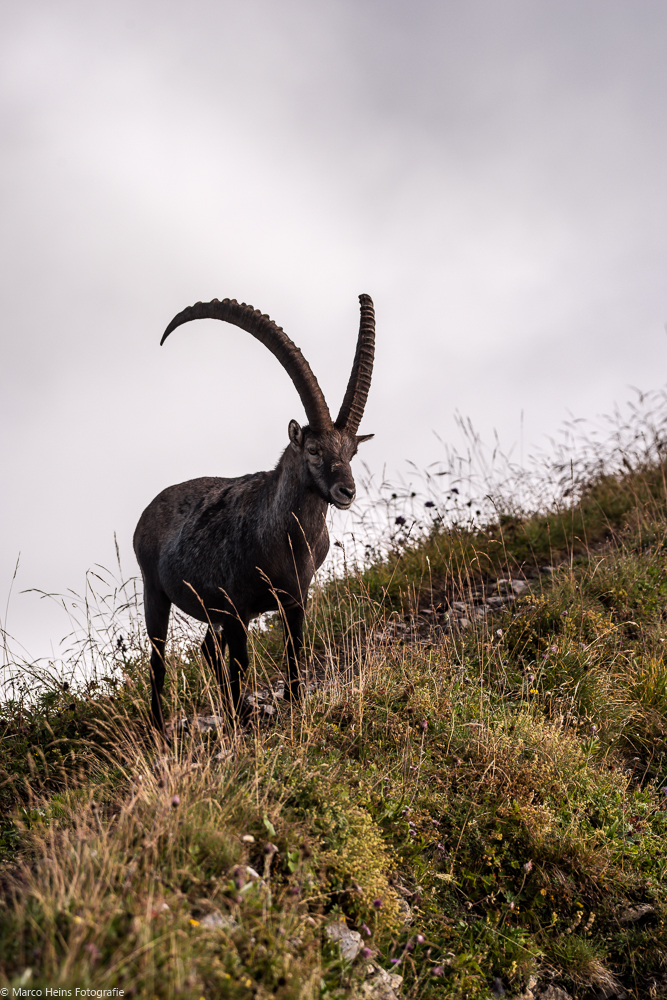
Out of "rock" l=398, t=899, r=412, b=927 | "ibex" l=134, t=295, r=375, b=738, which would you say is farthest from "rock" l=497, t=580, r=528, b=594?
"rock" l=398, t=899, r=412, b=927

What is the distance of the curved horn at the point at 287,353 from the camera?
557 cm

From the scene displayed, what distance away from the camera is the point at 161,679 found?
6.56m

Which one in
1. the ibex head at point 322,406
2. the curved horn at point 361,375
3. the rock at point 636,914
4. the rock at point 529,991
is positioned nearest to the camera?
the rock at point 529,991

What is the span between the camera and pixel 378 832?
411 centimetres

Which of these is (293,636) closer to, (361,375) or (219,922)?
(361,375)

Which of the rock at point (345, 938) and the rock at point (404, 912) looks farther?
the rock at point (404, 912)

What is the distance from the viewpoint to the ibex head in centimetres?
538

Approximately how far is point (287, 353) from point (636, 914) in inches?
176

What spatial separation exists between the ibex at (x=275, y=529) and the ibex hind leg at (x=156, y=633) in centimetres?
6

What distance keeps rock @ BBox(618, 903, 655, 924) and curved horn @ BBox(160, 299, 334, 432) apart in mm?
3818

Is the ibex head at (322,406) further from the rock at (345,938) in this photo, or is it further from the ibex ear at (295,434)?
the rock at (345,938)

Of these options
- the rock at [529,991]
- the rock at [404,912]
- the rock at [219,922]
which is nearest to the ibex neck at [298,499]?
the rock at [404,912]

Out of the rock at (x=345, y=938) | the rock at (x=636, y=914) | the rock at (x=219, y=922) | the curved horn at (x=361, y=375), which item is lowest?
the rock at (x=636, y=914)

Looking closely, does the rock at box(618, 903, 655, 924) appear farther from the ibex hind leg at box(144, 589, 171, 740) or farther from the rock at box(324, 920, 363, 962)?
the ibex hind leg at box(144, 589, 171, 740)
